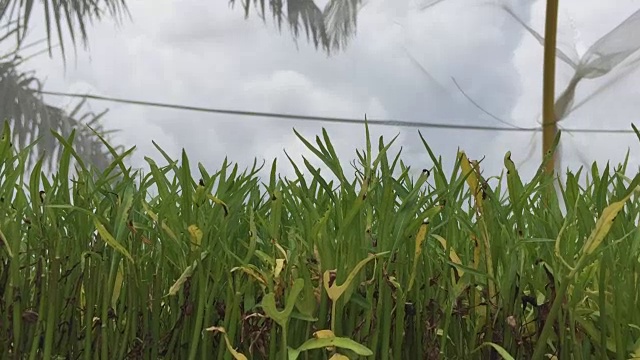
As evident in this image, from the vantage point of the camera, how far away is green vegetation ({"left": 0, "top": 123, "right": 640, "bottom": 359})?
0.28 meters

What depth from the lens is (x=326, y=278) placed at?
0.27m

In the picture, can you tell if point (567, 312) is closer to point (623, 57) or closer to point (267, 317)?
point (267, 317)

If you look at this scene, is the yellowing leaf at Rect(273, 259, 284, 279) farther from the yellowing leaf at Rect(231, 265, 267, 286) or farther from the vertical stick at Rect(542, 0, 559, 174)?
the vertical stick at Rect(542, 0, 559, 174)

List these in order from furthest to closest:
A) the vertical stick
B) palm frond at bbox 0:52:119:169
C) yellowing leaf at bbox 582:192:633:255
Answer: palm frond at bbox 0:52:119:169 → the vertical stick → yellowing leaf at bbox 582:192:633:255

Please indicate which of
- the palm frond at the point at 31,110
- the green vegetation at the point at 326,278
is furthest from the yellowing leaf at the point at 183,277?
the palm frond at the point at 31,110

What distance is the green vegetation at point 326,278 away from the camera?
0.28 metres

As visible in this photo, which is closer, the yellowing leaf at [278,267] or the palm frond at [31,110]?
the yellowing leaf at [278,267]

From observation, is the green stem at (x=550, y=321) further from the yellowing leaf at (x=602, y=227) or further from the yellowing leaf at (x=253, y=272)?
the yellowing leaf at (x=253, y=272)

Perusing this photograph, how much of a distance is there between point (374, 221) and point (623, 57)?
86.2 inches

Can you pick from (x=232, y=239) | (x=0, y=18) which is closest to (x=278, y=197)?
(x=232, y=239)

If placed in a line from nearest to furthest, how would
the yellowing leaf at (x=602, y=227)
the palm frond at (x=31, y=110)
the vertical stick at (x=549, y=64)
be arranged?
the yellowing leaf at (x=602, y=227), the vertical stick at (x=549, y=64), the palm frond at (x=31, y=110)

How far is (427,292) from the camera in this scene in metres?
0.30

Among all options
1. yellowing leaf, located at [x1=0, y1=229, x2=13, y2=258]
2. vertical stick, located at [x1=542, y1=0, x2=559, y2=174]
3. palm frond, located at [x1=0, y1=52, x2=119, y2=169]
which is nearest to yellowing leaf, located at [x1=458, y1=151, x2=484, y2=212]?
yellowing leaf, located at [x1=0, y1=229, x2=13, y2=258]

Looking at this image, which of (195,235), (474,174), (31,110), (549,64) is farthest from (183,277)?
(31,110)
